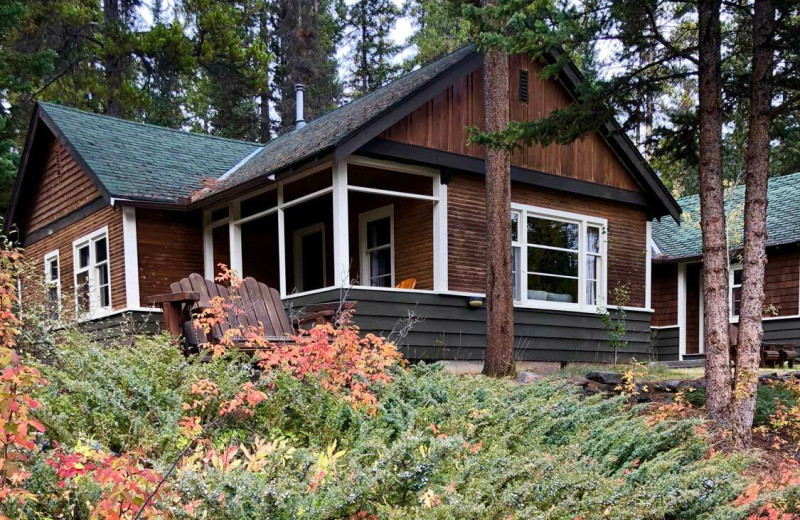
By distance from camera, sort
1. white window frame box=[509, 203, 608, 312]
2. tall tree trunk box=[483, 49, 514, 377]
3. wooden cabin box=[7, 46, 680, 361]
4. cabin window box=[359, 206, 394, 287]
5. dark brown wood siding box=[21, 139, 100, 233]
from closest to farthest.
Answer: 1. tall tree trunk box=[483, 49, 514, 377]
2. wooden cabin box=[7, 46, 680, 361]
3. white window frame box=[509, 203, 608, 312]
4. cabin window box=[359, 206, 394, 287]
5. dark brown wood siding box=[21, 139, 100, 233]

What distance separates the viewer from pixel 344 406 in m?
4.38

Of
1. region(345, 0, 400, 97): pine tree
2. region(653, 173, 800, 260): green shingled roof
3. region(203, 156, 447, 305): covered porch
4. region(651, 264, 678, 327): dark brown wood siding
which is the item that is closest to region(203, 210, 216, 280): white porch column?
region(203, 156, 447, 305): covered porch

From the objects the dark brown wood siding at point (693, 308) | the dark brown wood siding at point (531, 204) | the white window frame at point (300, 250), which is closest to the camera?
the dark brown wood siding at point (531, 204)

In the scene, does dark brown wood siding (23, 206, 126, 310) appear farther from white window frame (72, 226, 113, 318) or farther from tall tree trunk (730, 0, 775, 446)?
tall tree trunk (730, 0, 775, 446)

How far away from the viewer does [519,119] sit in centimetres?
1072

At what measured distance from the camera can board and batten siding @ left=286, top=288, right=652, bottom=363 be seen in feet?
29.0

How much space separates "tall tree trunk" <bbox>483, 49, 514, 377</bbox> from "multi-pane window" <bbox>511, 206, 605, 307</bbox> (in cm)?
193

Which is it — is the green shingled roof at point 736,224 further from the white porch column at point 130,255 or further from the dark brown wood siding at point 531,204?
the white porch column at point 130,255

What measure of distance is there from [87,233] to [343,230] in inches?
228

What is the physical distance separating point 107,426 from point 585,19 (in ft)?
18.4

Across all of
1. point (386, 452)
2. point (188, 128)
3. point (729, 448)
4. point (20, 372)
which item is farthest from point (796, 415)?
point (188, 128)

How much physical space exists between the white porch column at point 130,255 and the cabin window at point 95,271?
0.73 metres

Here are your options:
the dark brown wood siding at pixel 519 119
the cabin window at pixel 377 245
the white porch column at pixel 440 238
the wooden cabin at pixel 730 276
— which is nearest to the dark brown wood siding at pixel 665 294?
the wooden cabin at pixel 730 276

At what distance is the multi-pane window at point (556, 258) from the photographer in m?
10.4
